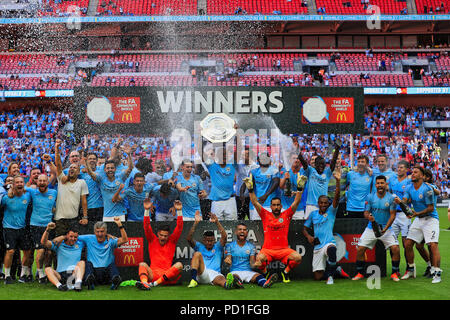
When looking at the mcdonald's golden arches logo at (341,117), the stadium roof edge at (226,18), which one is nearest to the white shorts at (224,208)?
the mcdonald's golden arches logo at (341,117)

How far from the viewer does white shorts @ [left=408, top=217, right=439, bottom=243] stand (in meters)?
8.38

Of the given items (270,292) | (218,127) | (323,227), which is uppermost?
(218,127)

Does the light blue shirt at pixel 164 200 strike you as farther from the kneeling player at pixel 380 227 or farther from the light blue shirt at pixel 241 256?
the kneeling player at pixel 380 227

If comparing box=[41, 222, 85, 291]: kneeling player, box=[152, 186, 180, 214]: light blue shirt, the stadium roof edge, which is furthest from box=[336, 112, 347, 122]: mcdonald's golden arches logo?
the stadium roof edge

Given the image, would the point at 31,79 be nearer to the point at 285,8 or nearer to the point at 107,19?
the point at 107,19

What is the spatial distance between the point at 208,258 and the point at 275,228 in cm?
115

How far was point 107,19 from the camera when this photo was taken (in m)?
36.3

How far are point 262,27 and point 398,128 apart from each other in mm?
12515

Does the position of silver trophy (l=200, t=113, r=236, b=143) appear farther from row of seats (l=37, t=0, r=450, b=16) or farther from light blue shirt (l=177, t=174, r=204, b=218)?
row of seats (l=37, t=0, r=450, b=16)

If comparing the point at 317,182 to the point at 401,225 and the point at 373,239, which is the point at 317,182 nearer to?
the point at 373,239

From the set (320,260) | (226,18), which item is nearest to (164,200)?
(320,260)

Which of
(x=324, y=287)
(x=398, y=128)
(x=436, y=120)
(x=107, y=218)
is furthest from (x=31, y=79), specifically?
A: (x=324, y=287)

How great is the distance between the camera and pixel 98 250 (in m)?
8.02

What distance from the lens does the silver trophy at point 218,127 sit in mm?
10539
